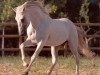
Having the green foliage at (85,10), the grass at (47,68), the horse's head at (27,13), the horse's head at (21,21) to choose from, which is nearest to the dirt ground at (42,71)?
the grass at (47,68)

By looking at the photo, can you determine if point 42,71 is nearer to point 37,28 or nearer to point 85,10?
point 37,28

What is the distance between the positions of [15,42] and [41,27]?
9488 millimetres

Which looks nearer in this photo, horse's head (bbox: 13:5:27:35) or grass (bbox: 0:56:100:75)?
horse's head (bbox: 13:5:27:35)

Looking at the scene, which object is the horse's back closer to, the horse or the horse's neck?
the horse

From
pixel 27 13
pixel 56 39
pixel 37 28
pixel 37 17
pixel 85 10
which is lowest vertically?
pixel 85 10

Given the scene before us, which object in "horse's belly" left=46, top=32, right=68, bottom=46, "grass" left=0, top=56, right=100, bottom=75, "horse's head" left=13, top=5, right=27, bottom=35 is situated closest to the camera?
"horse's head" left=13, top=5, right=27, bottom=35

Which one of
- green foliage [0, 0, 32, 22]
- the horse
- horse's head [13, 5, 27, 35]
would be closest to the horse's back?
the horse

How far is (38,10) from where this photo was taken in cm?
764

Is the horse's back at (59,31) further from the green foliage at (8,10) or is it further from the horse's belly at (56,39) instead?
the green foliage at (8,10)

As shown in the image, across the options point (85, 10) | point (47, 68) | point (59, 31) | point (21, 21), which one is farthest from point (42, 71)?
point (85, 10)

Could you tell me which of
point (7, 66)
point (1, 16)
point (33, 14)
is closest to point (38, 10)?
point (33, 14)

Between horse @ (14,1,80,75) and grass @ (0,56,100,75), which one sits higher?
horse @ (14,1,80,75)

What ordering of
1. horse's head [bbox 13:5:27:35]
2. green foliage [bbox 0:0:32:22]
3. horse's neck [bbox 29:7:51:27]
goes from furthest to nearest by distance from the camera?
green foliage [bbox 0:0:32:22] < horse's neck [bbox 29:7:51:27] < horse's head [bbox 13:5:27:35]

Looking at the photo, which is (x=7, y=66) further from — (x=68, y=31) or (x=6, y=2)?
(x=6, y=2)
